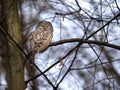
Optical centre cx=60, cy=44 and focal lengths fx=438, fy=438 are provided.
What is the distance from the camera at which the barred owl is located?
5215mm

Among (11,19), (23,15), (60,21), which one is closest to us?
(60,21)

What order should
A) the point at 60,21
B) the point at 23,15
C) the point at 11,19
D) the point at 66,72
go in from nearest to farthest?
the point at 66,72, the point at 60,21, the point at 11,19, the point at 23,15

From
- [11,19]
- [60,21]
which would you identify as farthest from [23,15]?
[60,21]

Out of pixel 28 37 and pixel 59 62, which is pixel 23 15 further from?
pixel 59 62

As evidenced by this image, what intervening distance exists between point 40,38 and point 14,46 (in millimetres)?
325

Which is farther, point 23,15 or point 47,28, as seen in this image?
point 23,15

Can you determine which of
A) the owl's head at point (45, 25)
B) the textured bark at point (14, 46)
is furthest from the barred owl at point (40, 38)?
the textured bark at point (14, 46)

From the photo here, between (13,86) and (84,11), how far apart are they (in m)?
1.21

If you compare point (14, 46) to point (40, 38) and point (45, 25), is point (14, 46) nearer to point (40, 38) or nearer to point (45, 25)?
point (40, 38)

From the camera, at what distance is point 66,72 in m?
4.76

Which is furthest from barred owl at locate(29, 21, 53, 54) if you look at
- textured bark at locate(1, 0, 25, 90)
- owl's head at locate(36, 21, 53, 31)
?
textured bark at locate(1, 0, 25, 90)

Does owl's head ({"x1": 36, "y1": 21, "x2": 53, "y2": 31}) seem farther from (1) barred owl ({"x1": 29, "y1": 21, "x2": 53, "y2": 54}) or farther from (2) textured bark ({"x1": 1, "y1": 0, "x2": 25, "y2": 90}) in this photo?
(2) textured bark ({"x1": 1, "y1": 0, "x2": 25, "y2": 90})

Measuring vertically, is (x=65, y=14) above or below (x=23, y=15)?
above

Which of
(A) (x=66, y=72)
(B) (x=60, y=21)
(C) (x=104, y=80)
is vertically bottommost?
(C) (x=104, y=80)
